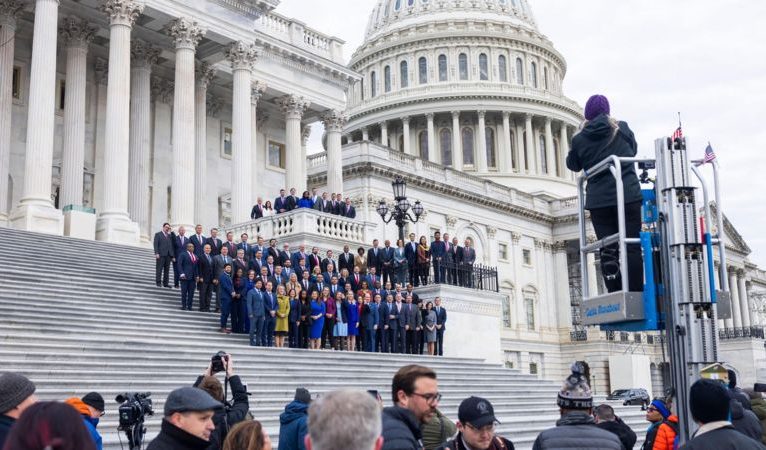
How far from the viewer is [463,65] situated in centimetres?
8394

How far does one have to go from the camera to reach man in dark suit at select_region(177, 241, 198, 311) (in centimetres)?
2077

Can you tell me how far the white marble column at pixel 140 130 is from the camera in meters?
33.0

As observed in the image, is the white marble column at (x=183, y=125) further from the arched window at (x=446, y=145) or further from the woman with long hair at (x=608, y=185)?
the arched window at (x=446, y=145)

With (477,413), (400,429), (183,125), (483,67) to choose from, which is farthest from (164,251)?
(483,67)

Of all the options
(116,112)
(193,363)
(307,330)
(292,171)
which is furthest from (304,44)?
(193,363)

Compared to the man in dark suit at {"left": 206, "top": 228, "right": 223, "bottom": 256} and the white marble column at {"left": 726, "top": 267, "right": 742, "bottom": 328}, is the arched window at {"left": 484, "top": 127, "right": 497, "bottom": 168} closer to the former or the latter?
the white marble column at {"left": 726, "top": 267, "right": 742, "bottom": 328}

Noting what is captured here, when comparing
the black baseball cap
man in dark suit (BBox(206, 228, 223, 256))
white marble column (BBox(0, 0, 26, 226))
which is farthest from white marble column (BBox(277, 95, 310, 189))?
the black baseball cap

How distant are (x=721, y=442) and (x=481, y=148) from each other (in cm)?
7534

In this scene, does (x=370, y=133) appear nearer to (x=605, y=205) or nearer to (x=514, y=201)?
(x=514, y=201)

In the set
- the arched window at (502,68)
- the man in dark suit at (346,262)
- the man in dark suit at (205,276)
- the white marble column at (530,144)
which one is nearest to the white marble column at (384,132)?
the arched window at (502,68)

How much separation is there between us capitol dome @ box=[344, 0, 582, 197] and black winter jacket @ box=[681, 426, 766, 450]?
7274 cm

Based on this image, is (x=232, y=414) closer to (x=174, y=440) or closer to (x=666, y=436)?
(x=174, y=440)

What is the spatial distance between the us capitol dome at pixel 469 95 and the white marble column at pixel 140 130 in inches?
1840

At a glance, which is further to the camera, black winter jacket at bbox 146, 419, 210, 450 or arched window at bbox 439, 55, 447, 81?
arched window at bbox 439, 55, 447, 81
